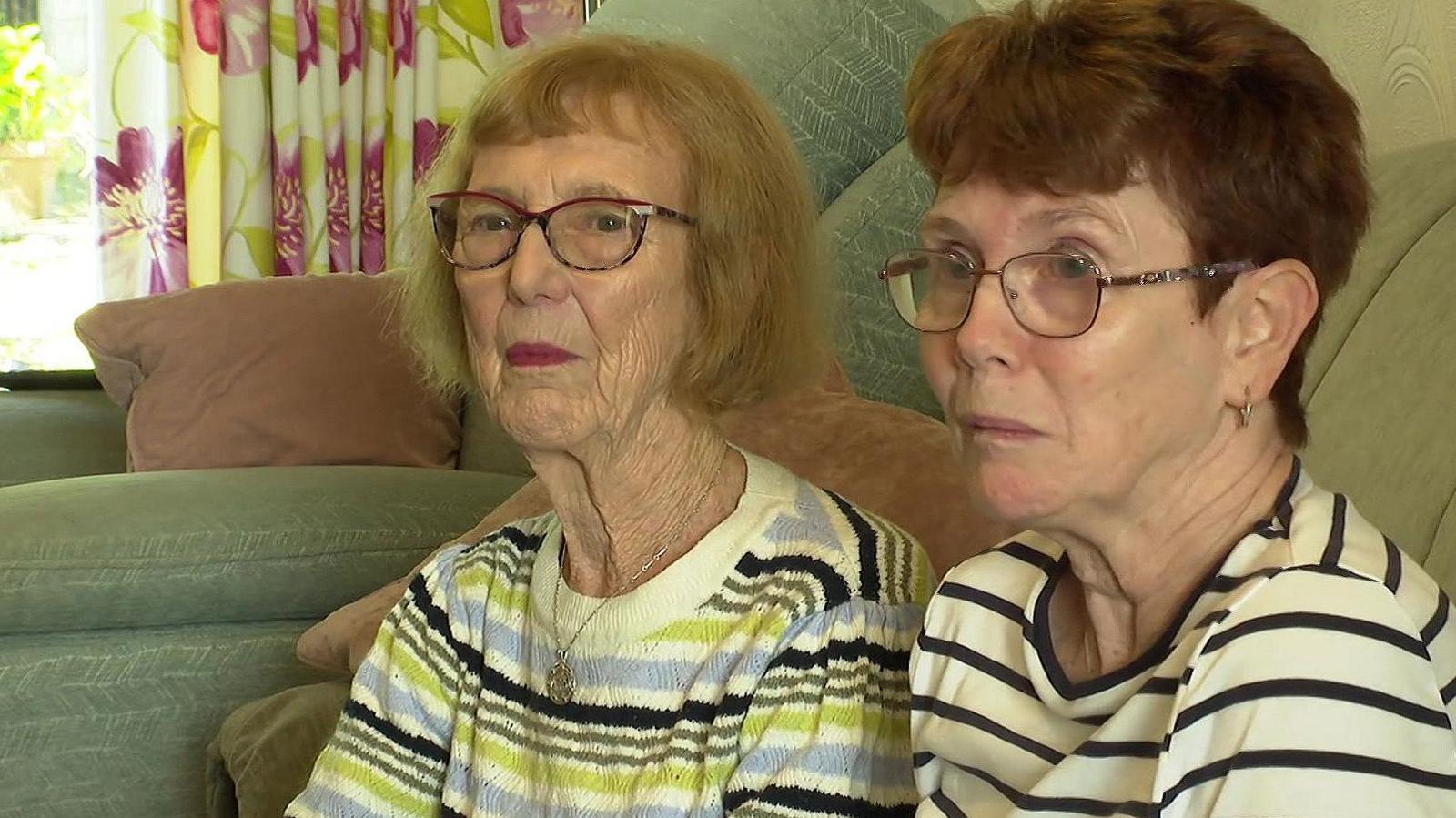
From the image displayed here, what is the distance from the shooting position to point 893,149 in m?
1.94

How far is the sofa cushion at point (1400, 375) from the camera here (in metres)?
1.08

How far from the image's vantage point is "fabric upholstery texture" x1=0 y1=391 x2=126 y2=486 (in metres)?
2.64

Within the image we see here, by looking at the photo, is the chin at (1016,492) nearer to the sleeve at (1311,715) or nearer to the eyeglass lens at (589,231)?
the sleeve at (1311,715)

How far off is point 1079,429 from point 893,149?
1.11m

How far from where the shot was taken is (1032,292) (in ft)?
2.93

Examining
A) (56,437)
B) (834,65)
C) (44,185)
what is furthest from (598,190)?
(44,185)

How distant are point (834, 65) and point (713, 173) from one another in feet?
2.65

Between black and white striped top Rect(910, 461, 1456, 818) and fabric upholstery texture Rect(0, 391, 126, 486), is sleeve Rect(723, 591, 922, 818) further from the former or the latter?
fabric upholstery texture Rect(0, 391, 126, 486)

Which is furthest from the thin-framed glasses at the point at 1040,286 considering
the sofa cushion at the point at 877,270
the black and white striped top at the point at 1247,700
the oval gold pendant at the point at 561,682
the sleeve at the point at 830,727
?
the sofa cushion at the point at 877,270

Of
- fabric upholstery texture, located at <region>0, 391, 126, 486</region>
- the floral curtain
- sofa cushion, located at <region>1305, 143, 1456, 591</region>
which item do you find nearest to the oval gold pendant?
sofa cushion, located at <region>1305, 143, 1456, 591</region>

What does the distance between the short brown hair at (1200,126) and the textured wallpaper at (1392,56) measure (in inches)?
22.2

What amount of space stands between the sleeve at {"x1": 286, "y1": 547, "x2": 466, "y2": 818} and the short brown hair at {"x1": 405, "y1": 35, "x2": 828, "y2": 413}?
0.30 metres

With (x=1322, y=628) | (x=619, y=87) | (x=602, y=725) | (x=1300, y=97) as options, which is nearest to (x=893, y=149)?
(x=619, y=87)

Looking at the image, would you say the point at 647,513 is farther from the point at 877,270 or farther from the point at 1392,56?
the point at 1392,56
